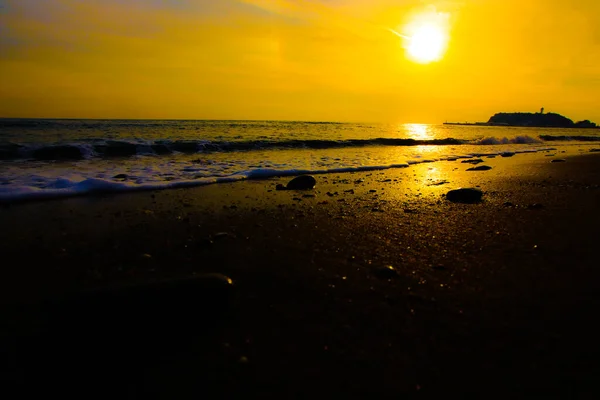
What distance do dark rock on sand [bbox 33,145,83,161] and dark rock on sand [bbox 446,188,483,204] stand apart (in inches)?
559

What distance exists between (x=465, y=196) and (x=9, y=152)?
1668 cm

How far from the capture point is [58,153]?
49.3ft

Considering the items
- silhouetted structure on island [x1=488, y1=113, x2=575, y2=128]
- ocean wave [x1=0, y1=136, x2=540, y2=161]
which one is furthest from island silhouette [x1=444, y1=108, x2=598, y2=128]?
ocean wave [x1=0, y1=136, x2=540, y2=161]

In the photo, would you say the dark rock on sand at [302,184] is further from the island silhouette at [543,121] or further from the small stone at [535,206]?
the island silhouette at [543,121]

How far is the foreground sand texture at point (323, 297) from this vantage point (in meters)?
1.95

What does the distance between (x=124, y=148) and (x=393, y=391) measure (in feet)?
60.6

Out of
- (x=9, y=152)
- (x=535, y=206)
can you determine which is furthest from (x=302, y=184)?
(x=9, y=152)

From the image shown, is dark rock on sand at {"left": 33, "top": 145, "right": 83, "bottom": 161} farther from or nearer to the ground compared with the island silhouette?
nearer to the ground

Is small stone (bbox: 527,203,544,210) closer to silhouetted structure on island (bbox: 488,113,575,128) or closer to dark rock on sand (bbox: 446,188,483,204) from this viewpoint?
dark rock on sand (bbox: 446,188,483,204)

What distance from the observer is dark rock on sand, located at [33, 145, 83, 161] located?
46.6 feet

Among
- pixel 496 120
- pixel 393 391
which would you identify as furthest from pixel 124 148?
pixel 496 120

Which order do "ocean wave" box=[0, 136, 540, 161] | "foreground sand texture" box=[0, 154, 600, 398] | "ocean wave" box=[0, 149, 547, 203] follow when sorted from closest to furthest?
"foreground sand texture" box=[0, 154, 600, 398] → "ocean wave" box=[0, 149, 547, 203] → "ocean wave" box=[0, 136, 540, 161]

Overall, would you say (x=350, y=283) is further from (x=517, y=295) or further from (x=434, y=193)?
(x=434, y=193)

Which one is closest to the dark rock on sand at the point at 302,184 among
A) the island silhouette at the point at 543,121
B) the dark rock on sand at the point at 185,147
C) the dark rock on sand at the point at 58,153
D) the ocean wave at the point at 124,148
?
the ocean wave at the point at 124,148
